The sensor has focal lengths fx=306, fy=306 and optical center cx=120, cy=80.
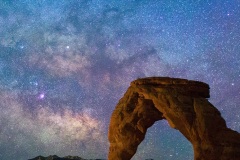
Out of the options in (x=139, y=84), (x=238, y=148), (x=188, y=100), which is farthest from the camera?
(x=139, y=84)

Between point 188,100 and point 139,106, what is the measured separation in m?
3.68

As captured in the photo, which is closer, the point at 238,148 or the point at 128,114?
the point at 238,148

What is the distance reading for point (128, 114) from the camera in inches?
812

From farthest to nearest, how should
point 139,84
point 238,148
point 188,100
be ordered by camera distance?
point 139,84
point 188,100
point 238,148

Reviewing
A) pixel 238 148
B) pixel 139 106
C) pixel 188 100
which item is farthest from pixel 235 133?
pixel 139 106

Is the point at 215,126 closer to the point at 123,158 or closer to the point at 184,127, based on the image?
the point at 184,127

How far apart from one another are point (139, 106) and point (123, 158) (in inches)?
144

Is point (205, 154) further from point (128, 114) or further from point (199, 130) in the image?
point (128, 114)

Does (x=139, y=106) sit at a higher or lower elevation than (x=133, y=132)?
higher

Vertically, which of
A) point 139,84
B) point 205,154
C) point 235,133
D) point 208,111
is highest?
point 139,84

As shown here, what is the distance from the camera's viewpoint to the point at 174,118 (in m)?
18.3

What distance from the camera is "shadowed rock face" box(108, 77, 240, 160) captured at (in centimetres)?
1669

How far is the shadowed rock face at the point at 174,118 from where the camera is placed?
54.7 ft

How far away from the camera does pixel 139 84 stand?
20.2m
